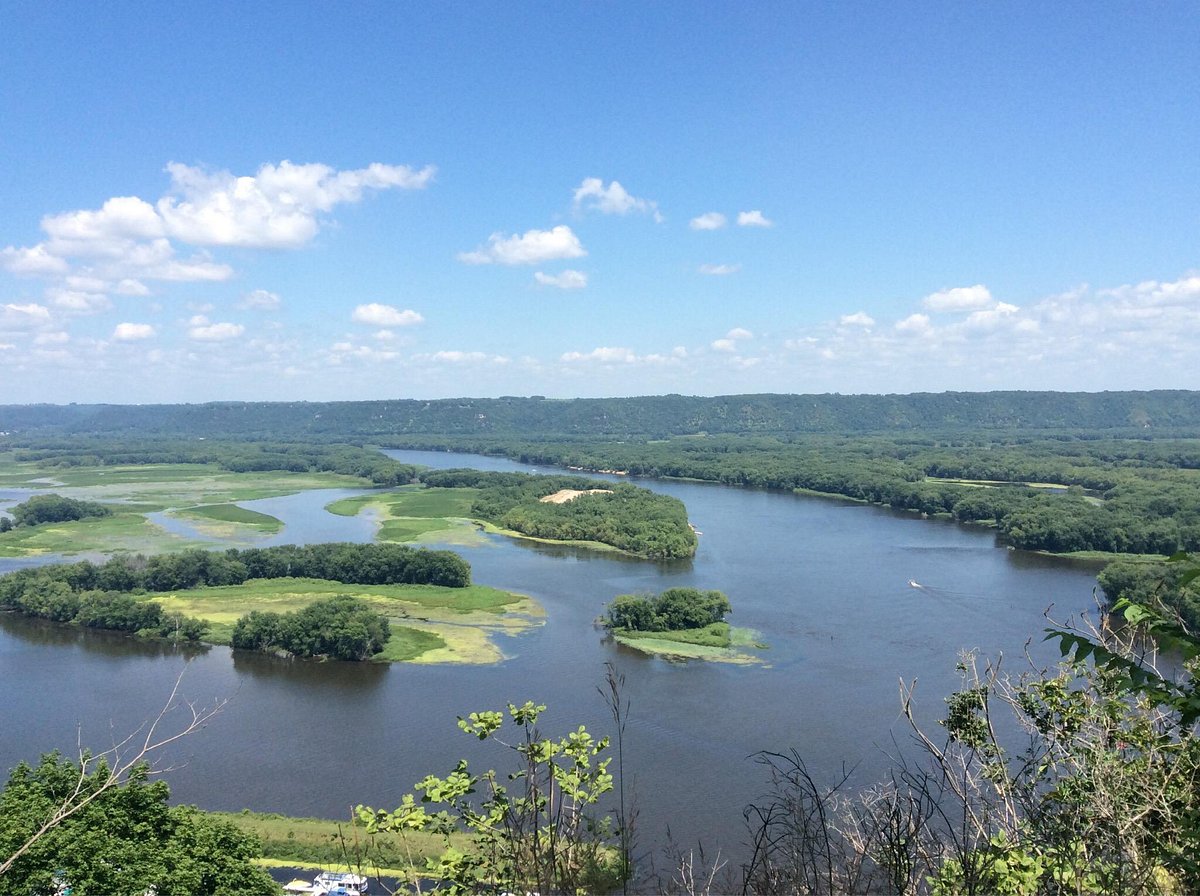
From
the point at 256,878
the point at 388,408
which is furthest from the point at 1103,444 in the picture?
the point at 388,408

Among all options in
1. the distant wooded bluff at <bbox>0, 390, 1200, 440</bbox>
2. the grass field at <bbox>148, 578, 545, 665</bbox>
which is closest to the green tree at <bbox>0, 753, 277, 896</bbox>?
the grass field at <bbox>148, 578, 545, 665</bbox>

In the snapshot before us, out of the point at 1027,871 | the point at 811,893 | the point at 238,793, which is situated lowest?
the point at 238,793

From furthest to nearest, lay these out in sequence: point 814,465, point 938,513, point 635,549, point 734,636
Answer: point 814,465 < point 938,513 < point 635,549 < point 734,636

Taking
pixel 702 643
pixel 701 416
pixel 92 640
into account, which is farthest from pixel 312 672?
pixel 701 416

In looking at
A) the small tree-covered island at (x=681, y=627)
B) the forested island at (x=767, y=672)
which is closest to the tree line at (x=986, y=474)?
the forested island at (x=767, y=672)

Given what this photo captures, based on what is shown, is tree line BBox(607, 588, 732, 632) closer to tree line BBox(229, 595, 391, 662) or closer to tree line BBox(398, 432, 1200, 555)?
tree line BBox(229, 595, 391, 662)

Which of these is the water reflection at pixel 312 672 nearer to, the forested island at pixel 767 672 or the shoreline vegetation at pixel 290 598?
the shoreline vegetation at pixel 290 598

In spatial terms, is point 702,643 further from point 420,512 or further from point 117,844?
point 420,512

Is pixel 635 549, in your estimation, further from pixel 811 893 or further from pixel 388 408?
pixel 388 408
